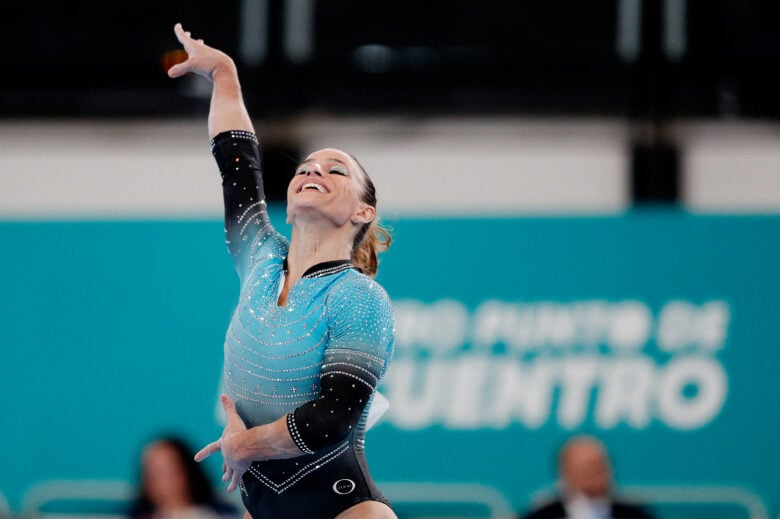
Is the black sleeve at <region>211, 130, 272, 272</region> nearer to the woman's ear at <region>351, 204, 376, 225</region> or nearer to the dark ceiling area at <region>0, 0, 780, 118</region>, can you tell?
the woman's ear at <region>351, 204, 376, 225</region>

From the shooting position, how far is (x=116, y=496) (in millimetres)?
6367

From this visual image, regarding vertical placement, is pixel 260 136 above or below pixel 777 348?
above

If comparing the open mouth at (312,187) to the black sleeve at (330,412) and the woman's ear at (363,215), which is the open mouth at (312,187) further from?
the black sleeve at (330,412)

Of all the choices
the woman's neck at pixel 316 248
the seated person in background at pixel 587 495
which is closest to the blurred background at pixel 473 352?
the seated person in background at pixel 587 495

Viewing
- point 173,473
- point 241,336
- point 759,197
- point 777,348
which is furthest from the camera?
point 759,197

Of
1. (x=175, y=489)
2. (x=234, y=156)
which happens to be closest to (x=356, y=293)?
(x=234, y=156)

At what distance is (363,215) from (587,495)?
120 inches

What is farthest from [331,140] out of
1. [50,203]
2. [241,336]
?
[241,336]

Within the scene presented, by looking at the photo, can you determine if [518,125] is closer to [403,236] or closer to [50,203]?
[403,236]

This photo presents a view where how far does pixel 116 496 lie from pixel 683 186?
3875 mm

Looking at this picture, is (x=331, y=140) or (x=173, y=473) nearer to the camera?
(x=173, y=473)

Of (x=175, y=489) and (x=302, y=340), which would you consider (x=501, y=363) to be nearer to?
(x=175, y=489)

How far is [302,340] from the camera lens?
2518 millimetres

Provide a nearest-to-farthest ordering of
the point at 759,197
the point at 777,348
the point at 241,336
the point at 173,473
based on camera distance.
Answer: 1. the point at 241,336
2. the point at 173,473
3. the point at 777,348
4. the point at 759,197
